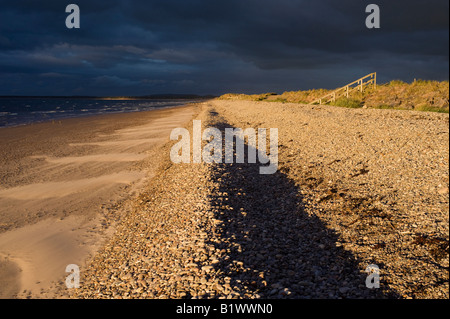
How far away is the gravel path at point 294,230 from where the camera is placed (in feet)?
16.5

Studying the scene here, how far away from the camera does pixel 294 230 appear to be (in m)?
7.07

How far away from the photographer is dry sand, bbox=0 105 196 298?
6.62m

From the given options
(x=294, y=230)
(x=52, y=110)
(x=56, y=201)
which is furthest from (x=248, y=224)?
(x=52, y=110)

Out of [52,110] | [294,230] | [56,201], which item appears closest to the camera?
[294,230]

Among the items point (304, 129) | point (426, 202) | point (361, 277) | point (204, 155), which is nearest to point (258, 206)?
point (361, 277)

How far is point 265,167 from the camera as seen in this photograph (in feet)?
40.9

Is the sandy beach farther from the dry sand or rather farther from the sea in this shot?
the sea

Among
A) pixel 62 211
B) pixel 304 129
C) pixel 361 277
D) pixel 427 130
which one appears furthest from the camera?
pixel 304 129

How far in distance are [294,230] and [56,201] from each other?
326 inches

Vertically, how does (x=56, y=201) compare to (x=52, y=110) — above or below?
below

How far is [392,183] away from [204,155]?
7.60m

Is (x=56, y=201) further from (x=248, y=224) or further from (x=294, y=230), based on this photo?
(x=294, y=230)

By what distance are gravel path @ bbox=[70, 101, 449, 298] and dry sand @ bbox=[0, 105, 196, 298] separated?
2.63 feet
